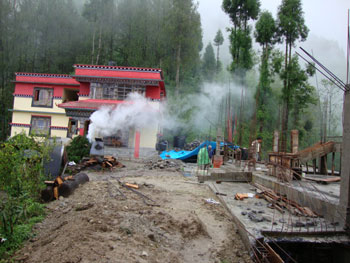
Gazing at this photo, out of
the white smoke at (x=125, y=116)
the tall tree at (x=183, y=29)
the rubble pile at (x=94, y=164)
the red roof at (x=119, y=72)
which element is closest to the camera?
the rubble pile at (x=94, y=164)

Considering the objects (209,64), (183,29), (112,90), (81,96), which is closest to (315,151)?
(112,90)

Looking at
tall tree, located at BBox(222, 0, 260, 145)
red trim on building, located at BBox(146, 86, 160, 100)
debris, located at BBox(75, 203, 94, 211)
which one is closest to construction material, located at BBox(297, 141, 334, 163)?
debris, located at BBox(75, 203, 94, 211)

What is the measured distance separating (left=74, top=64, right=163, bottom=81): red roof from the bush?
701 centimetres

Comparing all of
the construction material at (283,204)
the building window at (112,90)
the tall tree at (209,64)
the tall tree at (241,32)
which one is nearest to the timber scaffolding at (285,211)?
the construction material at (283,204)

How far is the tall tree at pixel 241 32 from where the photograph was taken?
24766 millimetres

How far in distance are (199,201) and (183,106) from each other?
22.3 metres

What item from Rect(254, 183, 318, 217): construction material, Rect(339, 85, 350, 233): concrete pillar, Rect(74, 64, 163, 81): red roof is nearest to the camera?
Rect(339, 85, 350, 233): concrete pillar

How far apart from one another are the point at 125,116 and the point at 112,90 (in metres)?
3.30

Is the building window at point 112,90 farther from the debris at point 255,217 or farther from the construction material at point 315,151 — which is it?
the debris at point 255,217

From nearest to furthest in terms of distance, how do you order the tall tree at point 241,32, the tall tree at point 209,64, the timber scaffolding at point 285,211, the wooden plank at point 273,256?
the wooden plank at point 273,256
the timber scaffolding at point 285,211
the tall tree at point 241,32
the tall tree at point 209,64

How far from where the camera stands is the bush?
45.9ft

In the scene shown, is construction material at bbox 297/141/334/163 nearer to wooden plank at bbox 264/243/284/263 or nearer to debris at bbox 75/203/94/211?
wooden plank at bbox 264/243/284/263

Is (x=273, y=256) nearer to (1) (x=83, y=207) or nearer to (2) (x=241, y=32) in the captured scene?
(1) (x=83, y=207)

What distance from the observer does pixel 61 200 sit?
22.6ft
